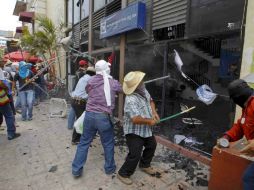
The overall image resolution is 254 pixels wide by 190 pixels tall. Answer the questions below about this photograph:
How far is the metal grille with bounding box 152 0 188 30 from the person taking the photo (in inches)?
190

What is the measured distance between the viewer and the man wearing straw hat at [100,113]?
359 centimetres

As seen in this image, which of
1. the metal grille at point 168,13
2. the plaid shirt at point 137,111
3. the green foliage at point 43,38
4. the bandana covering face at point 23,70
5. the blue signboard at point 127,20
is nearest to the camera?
the plaid shirt at point 137,111

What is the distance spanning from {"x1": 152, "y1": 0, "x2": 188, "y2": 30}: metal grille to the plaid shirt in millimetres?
2264

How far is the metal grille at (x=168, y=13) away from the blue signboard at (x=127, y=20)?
1.02 ft

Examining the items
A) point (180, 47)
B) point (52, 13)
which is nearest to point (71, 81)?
point (180, 47)

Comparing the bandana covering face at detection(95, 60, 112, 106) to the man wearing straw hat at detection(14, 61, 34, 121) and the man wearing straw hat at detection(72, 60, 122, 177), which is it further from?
the man wearing straw hat at detection(14, 61, 34, 121)

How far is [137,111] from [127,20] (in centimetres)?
347

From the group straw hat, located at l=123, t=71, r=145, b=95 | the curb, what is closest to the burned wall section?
the curb

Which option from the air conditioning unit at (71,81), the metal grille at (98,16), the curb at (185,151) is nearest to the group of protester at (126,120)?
the curb at (185,151)

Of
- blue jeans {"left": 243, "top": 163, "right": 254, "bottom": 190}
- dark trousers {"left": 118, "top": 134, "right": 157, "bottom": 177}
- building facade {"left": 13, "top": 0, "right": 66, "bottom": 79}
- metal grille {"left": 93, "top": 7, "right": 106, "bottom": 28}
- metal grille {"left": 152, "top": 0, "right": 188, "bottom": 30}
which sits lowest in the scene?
dark trousers {"left": 118, "top": 134, "right": 157, "bottom": 177}

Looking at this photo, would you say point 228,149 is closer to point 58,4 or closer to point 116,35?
point 116,35

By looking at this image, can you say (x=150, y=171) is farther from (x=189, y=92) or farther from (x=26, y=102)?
(x=189, y=92)

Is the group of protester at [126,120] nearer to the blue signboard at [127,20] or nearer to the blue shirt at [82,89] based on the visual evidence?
the blue shirt at [82,89]

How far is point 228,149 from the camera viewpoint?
2.73 meters
